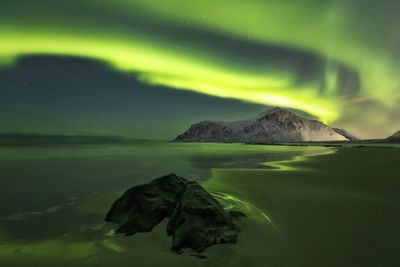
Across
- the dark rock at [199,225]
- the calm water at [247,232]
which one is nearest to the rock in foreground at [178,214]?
the dark rock at [199,225]

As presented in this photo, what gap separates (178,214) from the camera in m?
5.74

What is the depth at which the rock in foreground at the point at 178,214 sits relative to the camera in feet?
16.9

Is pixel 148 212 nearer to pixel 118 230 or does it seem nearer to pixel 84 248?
pixel 118 230

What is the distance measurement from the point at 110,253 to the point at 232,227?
2.45m

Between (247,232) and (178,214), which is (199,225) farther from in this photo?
(247,232)

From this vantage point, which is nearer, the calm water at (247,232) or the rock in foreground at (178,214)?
the calm water at (247,232)

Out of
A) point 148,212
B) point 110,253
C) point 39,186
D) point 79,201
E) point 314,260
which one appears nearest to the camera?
point 314,260

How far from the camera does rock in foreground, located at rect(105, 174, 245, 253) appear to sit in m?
5.14

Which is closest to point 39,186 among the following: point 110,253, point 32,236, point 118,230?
point 32,236

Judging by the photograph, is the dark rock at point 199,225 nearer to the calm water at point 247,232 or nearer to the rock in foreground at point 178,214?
the rock in foreground at point 178,214

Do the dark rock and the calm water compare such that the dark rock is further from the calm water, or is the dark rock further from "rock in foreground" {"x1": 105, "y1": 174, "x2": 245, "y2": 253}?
the calm water

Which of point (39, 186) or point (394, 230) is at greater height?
point (394, 230)

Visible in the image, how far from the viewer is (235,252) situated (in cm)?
490

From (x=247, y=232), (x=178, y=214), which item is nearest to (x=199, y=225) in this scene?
(x=178, y=214)
